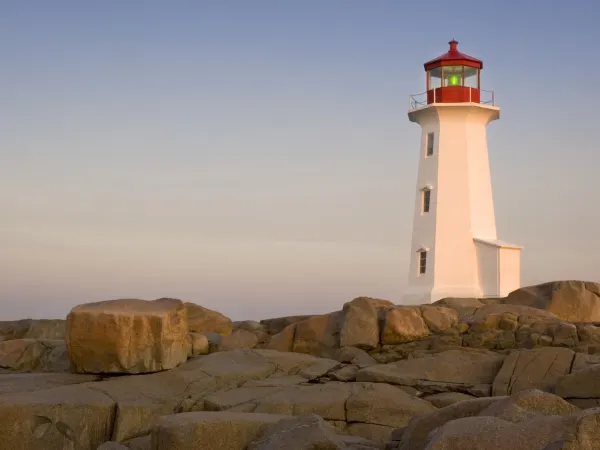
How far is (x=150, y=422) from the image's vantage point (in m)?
9.96

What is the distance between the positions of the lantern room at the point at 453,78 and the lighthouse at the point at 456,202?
0.03m

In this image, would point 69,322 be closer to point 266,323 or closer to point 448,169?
point 266,323

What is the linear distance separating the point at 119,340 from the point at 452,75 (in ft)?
55.8

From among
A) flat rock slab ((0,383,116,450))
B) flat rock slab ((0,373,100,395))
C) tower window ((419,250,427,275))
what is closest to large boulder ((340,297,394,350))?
flat rock slab ((0,373,100,395))

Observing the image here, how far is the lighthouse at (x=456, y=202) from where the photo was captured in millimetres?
23797

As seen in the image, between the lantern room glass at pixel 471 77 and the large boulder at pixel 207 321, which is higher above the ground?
the lantern room glass at pixel 471 77

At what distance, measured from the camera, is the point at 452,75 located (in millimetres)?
25250

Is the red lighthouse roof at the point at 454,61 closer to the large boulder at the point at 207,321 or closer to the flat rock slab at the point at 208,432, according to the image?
the large boulder at the point at 207,321

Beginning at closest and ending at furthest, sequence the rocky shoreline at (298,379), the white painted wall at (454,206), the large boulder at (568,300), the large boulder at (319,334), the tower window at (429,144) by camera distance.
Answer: the rocky shoreline at (298,379), the large boulder at (319,334), the large boulder at (568,300), the white painted wall at (454,206), the tower window at (429,144)

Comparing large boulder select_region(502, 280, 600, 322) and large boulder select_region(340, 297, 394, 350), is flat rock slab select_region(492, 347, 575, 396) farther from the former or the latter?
large boulder select_region(502, 280, 600, 322)

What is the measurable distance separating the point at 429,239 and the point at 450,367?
13.3m

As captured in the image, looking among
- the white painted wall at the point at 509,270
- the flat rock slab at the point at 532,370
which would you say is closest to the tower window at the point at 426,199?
the white painted wall at the point at 509,270

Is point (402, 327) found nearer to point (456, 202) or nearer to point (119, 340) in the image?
point (119, 340)

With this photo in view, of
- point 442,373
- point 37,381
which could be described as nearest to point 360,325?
point 442,373
